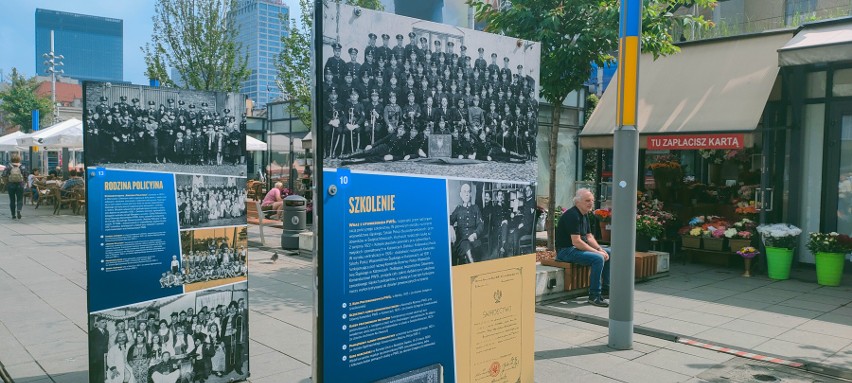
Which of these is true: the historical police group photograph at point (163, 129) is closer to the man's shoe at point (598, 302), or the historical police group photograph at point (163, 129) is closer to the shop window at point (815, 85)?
the man's shoe at point (598, 302)

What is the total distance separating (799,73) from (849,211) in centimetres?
229

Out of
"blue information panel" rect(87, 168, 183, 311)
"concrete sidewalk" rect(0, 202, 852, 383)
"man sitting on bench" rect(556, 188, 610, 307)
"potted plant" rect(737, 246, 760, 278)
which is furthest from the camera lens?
"potted plant" rect(737, 246, 760, 278)

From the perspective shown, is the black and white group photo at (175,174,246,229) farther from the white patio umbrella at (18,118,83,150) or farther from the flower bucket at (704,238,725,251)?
the white patio umbrella at (18,118,83,150)

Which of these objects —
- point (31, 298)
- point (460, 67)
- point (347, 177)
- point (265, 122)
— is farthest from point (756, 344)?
point (265, 122)

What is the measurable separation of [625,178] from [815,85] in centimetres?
639

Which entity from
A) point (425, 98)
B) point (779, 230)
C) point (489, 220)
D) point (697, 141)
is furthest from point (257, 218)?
point (425, 98)

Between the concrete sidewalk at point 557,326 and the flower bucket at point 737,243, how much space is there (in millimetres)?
406

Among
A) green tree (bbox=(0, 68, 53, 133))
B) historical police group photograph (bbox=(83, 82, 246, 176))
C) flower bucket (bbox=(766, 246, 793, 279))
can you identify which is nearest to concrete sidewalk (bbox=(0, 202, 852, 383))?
flower bucket (bbox=(766, 246, 793, 279))

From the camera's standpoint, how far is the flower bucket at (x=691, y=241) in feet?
35.6

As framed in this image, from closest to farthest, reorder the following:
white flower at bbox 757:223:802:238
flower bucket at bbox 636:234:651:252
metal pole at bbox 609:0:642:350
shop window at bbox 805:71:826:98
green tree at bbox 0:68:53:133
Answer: metal pole at bbox 609:0:642:350 < white flower at bbox 757:223:802:238 < shop window at bbox 805:71:826:98 < flower bucket at bbox 636:234:651:252 < green tree at bbox 0:68:53:133

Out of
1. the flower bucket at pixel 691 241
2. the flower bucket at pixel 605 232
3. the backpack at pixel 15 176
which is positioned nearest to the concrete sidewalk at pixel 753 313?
the flower bucket at pixel 691 241

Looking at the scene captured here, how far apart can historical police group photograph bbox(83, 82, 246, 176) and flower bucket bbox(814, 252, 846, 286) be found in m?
8.30

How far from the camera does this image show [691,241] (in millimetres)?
10930

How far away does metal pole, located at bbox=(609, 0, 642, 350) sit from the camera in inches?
227
